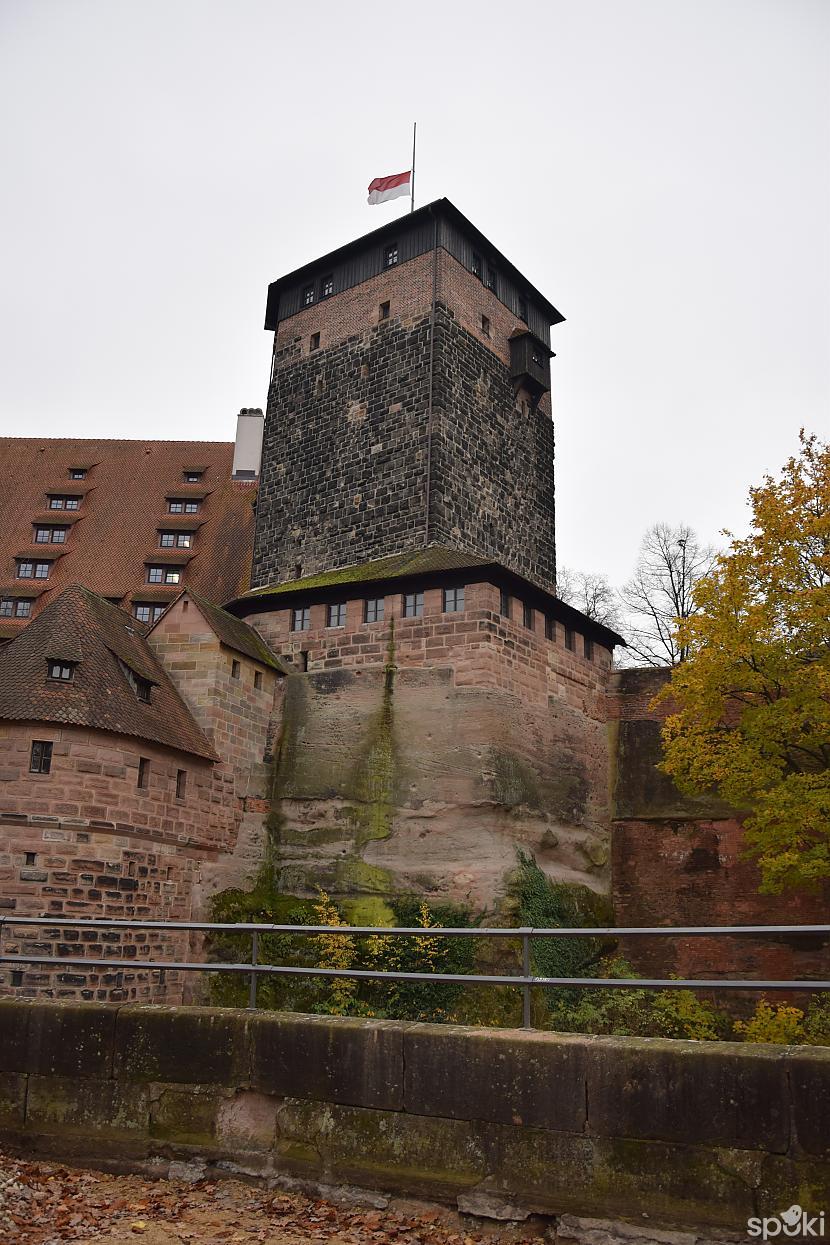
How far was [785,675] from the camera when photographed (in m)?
17.8

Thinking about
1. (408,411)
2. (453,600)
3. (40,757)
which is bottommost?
(40,757)

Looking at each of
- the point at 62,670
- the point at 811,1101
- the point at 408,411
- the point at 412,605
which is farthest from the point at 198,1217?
the point at 408,411

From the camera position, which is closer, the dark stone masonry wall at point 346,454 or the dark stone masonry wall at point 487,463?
the dark stone masonry wall at point 487,463

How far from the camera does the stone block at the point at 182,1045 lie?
294 inches

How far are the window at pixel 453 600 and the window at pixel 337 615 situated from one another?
274 cm

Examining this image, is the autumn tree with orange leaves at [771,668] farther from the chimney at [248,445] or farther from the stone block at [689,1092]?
the chimney at [248,445]

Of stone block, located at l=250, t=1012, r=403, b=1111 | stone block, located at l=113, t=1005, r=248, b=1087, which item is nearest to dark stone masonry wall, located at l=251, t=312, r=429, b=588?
stone block, located at l=113, t=1005, r=248, b=1087

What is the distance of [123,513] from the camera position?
113 feet

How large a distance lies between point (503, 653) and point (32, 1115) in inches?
572

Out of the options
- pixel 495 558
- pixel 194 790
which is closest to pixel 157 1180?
pixel 194 790

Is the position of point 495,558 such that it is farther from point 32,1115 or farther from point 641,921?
point 32,1115

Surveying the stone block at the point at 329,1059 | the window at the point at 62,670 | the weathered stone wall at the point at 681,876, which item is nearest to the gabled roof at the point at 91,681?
the window at the point at 62,670

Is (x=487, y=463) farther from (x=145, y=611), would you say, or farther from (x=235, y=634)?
(x=145, y=611)

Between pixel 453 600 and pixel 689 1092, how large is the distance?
15947 mm
